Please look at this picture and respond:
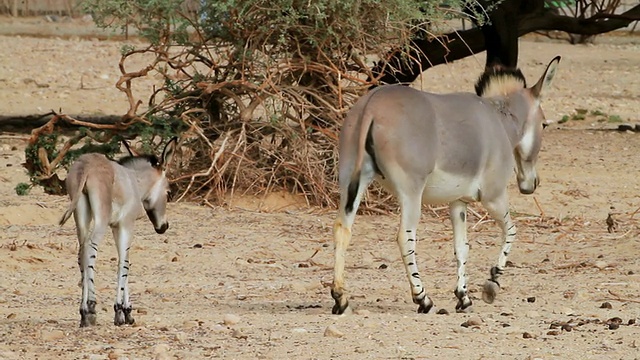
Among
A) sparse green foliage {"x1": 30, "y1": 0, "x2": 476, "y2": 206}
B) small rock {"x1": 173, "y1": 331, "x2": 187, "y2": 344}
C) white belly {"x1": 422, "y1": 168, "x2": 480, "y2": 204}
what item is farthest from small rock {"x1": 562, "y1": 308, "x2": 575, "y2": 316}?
sparse green foliage {"x1": 30, "y1": 0, "x2": 476, "y2": 206}

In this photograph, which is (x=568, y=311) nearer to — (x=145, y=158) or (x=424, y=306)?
(x=424, y=306)

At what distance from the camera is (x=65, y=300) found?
350 inches

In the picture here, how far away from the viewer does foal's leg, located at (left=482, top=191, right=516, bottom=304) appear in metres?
8.83

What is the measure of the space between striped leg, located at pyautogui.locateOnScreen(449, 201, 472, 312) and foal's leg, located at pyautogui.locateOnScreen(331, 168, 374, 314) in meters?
0.76

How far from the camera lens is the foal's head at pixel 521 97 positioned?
9.37 m

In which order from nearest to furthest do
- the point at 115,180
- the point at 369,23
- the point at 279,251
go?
1. the point at 115,180
2. the point at 279,251
3. the point at 369,23

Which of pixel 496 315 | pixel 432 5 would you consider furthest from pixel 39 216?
pixel 496 315

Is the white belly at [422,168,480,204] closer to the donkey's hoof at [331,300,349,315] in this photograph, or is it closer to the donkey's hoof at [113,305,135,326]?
the donkey's hoof at [331,300,349,315]

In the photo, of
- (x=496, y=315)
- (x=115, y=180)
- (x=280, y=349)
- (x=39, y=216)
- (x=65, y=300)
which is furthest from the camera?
(x=39, y=216)

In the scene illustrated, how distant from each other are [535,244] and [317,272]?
2.21 m

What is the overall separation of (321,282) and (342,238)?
1.52 m

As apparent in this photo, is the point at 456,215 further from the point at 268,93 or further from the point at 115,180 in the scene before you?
the point at 268,93

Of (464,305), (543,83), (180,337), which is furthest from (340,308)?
(543,83)

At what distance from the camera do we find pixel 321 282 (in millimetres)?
9742
